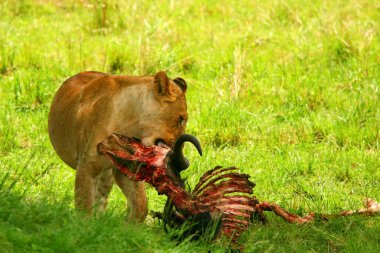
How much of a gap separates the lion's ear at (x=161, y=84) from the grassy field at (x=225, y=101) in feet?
2.64

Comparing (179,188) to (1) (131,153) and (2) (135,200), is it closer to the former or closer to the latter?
(1) (131,153)

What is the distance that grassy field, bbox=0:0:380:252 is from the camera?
204 inches

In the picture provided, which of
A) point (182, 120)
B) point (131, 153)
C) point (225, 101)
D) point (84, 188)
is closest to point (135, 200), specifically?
point (84, 188)

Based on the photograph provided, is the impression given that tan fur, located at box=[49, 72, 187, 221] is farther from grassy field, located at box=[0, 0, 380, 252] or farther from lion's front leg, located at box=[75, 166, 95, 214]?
grassy field, located at box=[0, 0, 380, 252]

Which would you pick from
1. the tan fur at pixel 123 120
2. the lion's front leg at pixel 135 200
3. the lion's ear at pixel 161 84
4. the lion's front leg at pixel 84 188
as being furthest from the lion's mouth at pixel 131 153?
the lion's front leg at pixel 135 200

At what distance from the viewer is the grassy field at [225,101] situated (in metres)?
5.18

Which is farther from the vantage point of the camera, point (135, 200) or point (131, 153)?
point (135, 200)

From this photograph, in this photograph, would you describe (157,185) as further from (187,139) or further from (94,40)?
(94,40)

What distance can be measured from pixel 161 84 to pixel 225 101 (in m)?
3.09

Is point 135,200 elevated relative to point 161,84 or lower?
lower

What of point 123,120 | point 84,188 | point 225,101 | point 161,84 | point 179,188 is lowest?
point 225,101

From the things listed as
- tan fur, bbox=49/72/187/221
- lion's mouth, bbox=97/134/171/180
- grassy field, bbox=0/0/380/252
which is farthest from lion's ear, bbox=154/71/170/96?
grassy field, bbox=0/0/380/252

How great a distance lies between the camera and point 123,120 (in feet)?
19.0

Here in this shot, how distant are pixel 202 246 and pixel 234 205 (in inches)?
15.3
